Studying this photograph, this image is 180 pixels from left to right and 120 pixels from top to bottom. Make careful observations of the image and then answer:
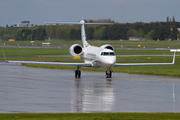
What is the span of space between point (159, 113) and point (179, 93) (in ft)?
23.4

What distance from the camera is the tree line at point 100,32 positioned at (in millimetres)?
40781

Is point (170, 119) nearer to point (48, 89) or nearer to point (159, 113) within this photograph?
point (159, 113)

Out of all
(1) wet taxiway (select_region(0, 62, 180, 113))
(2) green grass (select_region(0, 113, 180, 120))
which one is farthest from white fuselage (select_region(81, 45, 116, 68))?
(2) green grass (select_region(0, 113, 180, 120))


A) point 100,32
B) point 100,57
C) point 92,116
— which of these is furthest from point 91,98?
point 100,32

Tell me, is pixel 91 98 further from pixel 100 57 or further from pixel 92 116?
pixel 100 57

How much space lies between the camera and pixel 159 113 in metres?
15.0

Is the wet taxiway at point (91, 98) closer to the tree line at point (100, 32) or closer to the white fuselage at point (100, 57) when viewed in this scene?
the white fuselage at point (100, 57)

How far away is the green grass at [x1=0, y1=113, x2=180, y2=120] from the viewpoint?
13.8 metres

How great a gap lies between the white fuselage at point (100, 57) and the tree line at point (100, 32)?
22.5 ft

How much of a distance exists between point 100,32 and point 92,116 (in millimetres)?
31565

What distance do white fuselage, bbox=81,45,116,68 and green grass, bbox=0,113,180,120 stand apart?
15332 millimetres

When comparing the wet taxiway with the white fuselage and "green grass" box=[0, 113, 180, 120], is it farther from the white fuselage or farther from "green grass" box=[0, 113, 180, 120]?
the white fuselage

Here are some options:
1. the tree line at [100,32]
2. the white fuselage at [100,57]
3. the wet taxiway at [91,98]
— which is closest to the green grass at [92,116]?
the wet taxiway at [91,98]

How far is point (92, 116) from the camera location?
46.4 feet
